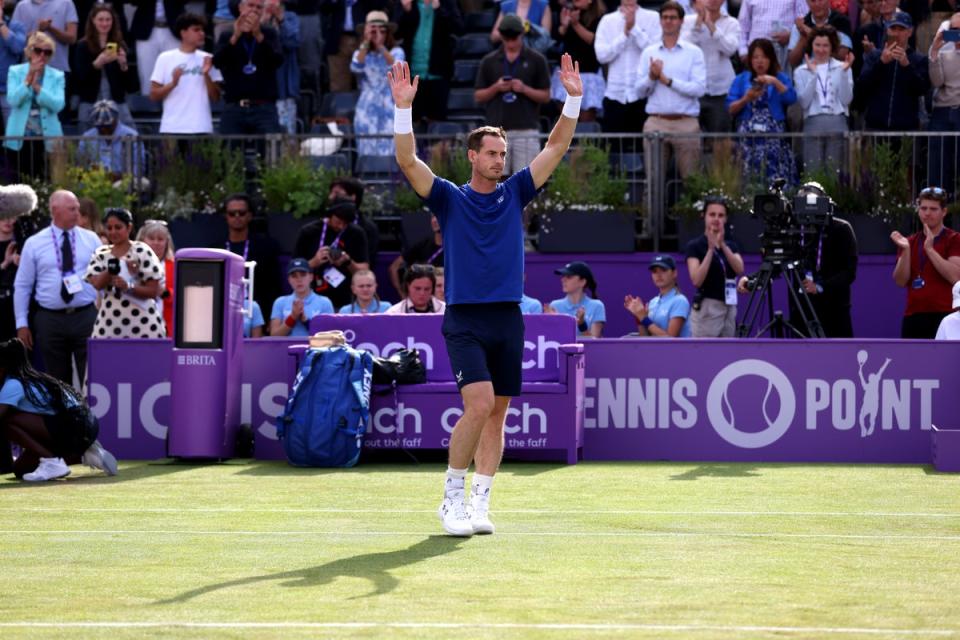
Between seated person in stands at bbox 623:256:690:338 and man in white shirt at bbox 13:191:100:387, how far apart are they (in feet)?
15.8

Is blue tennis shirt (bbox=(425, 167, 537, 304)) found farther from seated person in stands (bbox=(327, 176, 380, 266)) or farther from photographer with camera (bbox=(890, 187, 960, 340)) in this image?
seated person in stands (bbox=(327, 176, 380, 266))

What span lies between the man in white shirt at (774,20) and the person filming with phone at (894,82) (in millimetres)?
1064

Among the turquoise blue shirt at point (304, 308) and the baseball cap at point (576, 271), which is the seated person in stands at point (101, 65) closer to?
the turquoise blue shirt at point (304, 308)

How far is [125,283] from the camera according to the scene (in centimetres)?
1480

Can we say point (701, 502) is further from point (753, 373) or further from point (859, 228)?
point (859, 228)

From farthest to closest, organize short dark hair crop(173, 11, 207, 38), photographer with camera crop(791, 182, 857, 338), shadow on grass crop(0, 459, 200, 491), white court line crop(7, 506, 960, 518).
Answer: short dark hair crop(173, 11, 207, 38)
photographer with camera crop(791, 182, 857, 338)
shadow on grass crop(0, 459, 200, 491)
white court line crop(7, 506, 960, 518)

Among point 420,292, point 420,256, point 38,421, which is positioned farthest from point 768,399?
point 38,421

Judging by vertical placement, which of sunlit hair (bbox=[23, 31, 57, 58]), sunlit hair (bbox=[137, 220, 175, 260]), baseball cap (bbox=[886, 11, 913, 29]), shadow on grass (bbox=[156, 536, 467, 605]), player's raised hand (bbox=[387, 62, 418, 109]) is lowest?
shadow on grass (bbox=[156, 536, 467, 605])

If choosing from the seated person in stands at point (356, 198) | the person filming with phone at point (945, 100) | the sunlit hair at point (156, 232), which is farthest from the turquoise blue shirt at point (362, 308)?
the person filming with phone at point (945, 100)

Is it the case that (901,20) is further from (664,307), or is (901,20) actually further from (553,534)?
(553,534)

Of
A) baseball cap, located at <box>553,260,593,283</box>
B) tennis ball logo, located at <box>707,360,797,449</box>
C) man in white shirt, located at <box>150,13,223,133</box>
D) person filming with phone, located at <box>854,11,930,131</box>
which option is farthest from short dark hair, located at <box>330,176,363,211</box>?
person filming with phone, located at <box>854,11,930,131</box>

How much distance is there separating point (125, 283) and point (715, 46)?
706 centimetres

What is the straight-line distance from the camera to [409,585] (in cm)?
725

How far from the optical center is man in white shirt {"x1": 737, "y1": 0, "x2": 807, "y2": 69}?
18.7 metres
